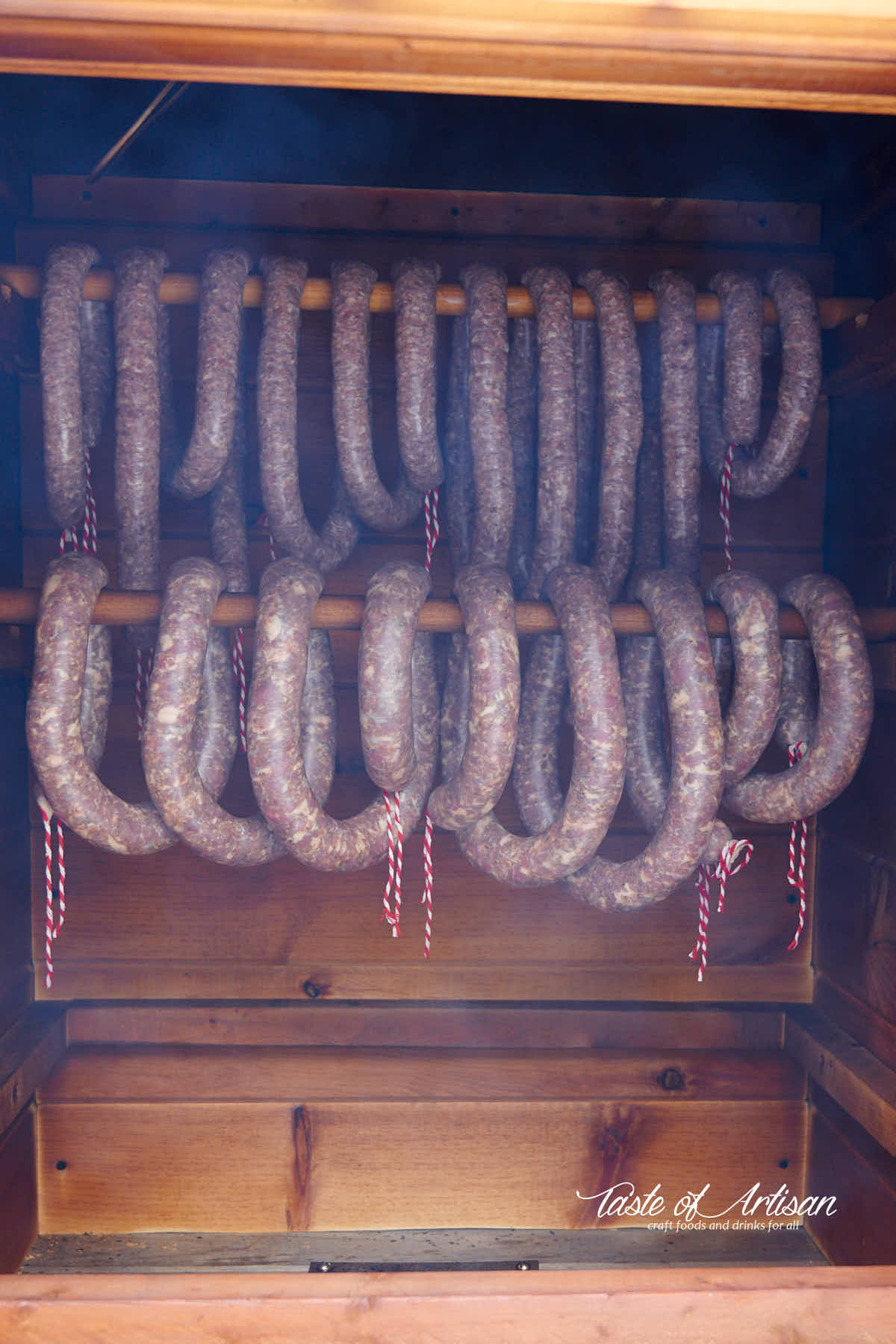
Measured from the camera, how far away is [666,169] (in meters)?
2.45

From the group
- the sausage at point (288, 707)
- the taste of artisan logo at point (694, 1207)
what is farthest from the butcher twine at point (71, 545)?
the taste of artisan logo at point (694, 1207)

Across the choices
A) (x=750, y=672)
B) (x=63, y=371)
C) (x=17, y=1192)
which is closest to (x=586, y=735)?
(x=750, y=672)

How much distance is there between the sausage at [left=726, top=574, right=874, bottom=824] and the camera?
6.44ft

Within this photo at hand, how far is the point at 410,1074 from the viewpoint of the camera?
2539 mm

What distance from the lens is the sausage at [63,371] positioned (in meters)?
1.96

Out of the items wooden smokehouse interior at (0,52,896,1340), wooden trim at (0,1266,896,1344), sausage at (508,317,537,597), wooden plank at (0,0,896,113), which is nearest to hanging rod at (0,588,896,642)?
sausage at (508,317,537,597)

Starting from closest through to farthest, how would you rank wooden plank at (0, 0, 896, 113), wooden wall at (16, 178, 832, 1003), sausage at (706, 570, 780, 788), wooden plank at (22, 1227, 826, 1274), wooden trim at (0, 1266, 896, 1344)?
1. wooden plank at (0, 0, 896, 113)
2. wooden trim at (0, 1266, 896, 1344)
3. sausage at (706, 570, 780, 788)
4. wooden plank at (22, 1227, 826, 1274)
5. wooden wall at (16, 178, 832, 1003)

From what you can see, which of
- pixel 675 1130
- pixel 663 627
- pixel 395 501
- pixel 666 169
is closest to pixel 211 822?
pixel 395 501

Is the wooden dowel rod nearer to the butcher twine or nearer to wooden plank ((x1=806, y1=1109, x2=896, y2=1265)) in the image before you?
the butcher twine

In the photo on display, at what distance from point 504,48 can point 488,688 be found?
3.46 feet

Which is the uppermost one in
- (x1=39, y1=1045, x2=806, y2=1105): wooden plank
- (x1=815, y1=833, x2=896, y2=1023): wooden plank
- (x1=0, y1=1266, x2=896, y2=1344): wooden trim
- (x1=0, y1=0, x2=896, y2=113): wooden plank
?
(x1=0, y1=0, x2=896, y2=113): wooden plank

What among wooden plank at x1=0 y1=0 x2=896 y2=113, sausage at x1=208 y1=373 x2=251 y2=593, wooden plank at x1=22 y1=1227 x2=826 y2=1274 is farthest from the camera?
wooden plank at x1=22 y1=1227 x2=826 y2=1274

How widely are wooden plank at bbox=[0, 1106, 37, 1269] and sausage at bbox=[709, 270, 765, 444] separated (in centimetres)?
238

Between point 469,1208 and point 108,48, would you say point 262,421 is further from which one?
point 469,1208
